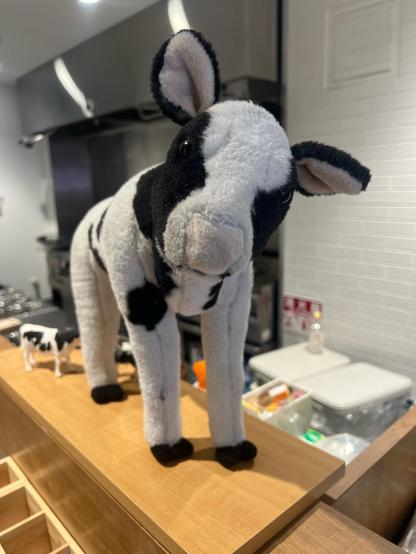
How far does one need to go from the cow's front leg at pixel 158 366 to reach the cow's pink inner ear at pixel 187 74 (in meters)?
0.23

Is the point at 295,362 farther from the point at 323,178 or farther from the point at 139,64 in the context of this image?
the point at 139,64

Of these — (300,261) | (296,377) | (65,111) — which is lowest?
(296,377)

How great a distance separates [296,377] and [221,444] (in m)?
0.66

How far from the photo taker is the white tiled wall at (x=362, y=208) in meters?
1.17

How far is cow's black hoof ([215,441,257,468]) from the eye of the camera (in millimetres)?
555

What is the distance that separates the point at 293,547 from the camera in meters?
0.45

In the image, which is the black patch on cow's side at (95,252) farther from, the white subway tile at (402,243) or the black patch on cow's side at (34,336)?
the white subway tile at (402,243)

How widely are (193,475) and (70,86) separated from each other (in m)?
2.19

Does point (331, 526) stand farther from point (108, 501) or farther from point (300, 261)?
point (300, 261)

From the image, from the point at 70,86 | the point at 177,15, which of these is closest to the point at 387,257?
the point at 177,15

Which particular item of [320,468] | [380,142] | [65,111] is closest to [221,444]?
[320,468]

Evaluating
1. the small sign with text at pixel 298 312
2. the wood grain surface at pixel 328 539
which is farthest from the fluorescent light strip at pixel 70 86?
the wood grain surface at pixel 328 539

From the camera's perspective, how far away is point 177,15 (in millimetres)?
1482

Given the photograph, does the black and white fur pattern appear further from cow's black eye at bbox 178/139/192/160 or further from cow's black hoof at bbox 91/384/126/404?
cow's black eye at bbox 178/139/192/160
